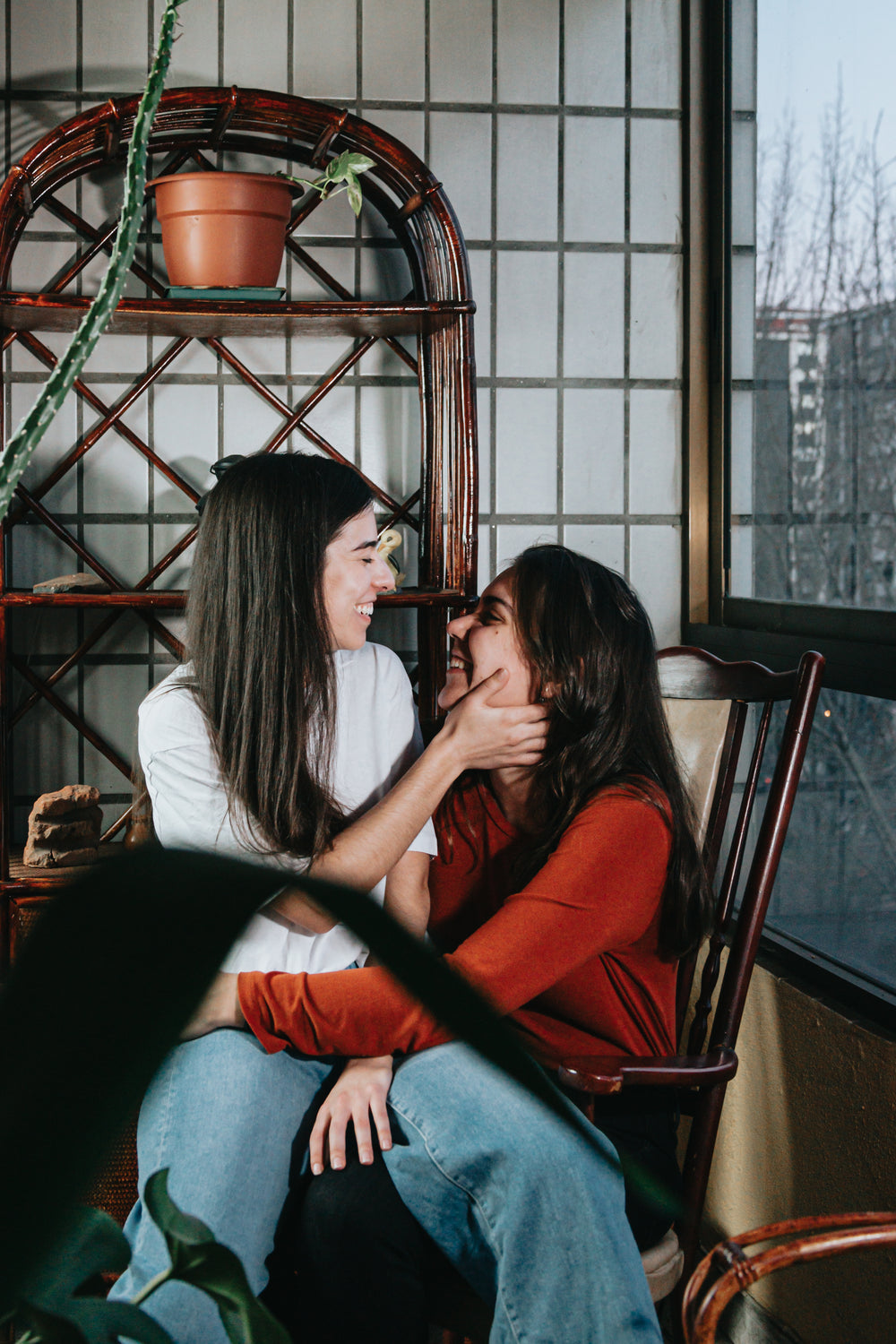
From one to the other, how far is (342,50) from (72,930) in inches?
98.7

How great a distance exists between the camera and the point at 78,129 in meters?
1.99

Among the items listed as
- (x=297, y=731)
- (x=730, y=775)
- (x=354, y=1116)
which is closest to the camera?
(x=354, y=1116)

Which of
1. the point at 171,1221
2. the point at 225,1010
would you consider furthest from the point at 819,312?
the point at 171,1221

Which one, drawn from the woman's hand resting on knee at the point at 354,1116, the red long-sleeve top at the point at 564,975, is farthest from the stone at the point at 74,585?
the woman's hand resting on knee at the point at 354,1116

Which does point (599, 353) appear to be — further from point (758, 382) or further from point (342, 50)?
point (342, 50)

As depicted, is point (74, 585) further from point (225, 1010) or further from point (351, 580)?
point (225, 1010)

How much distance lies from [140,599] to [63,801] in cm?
40

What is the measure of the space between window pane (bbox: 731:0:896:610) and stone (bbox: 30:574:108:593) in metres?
1.29

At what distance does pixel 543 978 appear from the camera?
4.29ft

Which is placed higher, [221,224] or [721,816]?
[221,224]

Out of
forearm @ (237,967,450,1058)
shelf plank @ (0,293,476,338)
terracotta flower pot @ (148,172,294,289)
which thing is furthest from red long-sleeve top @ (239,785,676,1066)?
terracotta flower pot @ (148,172,294,289)

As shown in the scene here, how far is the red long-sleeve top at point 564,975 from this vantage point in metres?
1.28

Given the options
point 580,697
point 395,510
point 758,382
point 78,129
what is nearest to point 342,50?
point 78,129

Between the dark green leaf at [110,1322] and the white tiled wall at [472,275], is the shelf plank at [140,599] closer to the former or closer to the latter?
the white tiled wall at [472,275]
